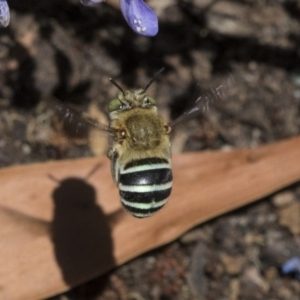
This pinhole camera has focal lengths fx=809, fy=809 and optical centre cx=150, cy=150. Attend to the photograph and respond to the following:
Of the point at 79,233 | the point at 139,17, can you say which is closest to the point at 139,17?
the point at 139,17

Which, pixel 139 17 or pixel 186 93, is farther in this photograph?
pixel 186 93

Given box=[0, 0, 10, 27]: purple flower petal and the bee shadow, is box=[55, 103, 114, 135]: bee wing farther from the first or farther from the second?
the bee shadow

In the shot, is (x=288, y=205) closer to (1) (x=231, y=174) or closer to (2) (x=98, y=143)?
(1) (x=231, y=174)

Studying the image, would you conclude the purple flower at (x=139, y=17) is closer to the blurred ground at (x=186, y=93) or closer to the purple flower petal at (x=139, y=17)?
the purple flower petal at (x=139, y=17)

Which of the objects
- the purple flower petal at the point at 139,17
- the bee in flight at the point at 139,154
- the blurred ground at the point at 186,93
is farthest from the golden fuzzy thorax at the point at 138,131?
the blurred ground at the point at 186,93

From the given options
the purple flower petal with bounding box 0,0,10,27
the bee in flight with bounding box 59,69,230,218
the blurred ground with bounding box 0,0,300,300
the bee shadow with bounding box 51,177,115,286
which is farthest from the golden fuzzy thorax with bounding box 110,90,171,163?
the blurred ground with bounding box 0,0,300,300

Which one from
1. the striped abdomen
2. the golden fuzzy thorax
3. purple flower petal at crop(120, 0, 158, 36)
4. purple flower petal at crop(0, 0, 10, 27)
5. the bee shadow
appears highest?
purple flower petal at crop(0, 0, 10, 27)

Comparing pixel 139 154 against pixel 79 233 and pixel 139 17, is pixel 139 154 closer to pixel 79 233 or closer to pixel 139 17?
pixel 139 17
